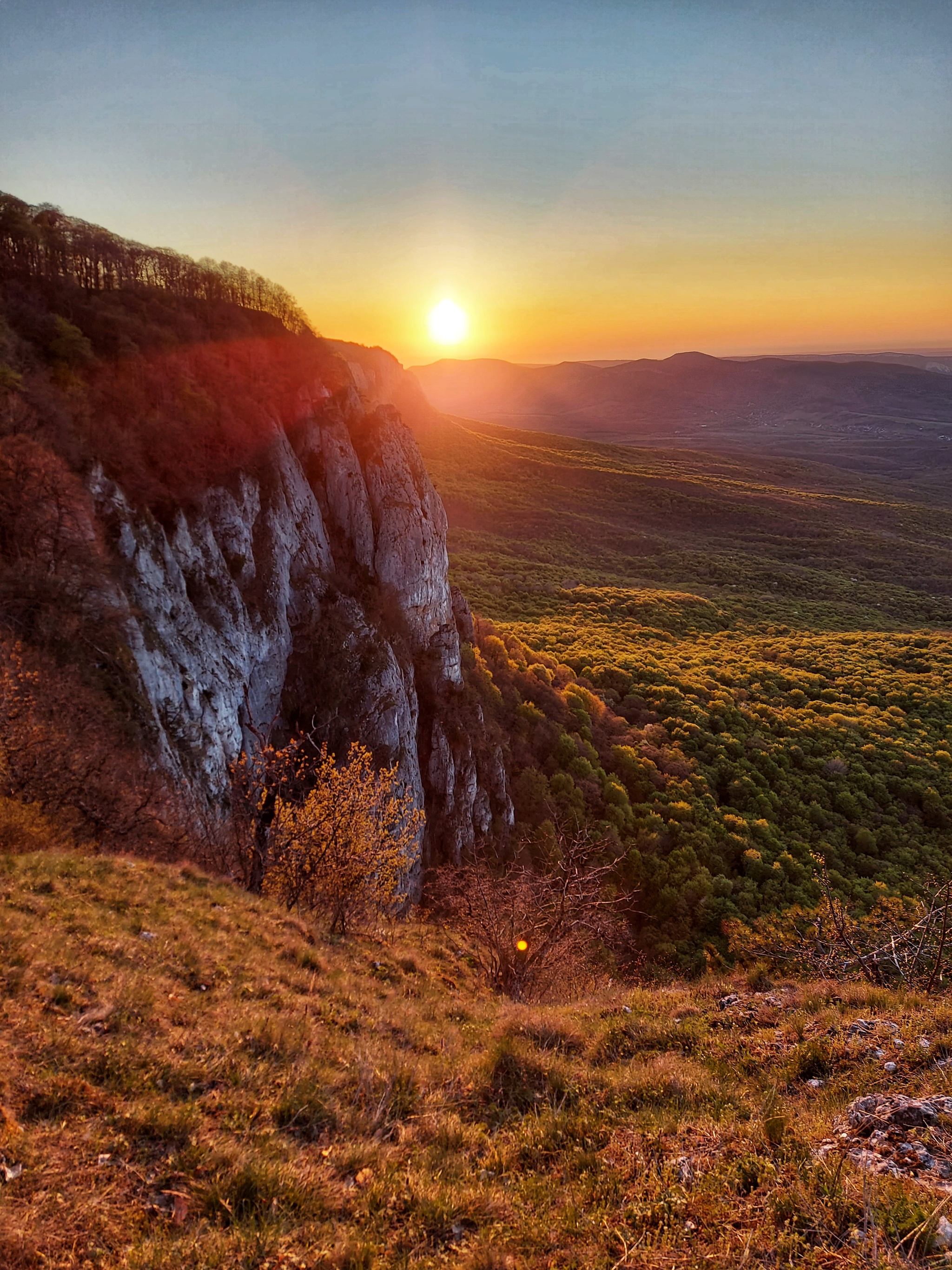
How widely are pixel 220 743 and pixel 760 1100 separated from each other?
17.9m

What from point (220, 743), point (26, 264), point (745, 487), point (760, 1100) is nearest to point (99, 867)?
point (220, 743)

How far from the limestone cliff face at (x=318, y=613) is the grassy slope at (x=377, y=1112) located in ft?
30.7

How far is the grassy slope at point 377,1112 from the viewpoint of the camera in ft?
16.3

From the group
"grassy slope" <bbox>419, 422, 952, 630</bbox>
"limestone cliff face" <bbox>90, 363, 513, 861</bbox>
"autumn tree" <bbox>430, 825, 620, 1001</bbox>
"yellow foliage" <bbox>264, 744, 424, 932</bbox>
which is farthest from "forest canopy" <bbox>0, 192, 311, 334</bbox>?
"grassy slope" <bbox>419, 422, 952, 630</bbox>

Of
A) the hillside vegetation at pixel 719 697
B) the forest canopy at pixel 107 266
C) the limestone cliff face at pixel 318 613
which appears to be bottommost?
the hillside vegetation at pixel 719 697

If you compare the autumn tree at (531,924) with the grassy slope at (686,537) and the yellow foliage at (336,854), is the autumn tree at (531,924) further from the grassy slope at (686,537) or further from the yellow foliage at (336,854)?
the grassy slope at (686,537)

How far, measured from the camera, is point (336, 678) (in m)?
25.9

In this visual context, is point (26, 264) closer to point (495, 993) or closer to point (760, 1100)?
point (495, 993)

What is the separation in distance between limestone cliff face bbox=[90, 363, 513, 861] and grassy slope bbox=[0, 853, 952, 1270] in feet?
30.7

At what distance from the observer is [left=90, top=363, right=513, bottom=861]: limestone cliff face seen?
18.9 meters

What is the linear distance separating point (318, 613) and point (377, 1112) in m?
22.9

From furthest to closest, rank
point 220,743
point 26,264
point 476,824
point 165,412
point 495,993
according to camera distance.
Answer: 1. point 476,824
2. point 26,264
3. point 165,412
4. point 220,743
5. point 495,993

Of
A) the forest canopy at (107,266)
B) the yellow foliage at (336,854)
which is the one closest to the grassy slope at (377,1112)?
the yellow foliage at (336,854)

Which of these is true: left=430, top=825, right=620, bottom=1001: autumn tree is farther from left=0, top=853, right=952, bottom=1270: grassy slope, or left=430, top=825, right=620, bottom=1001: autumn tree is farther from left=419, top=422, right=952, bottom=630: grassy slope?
left=419, top=422, right=952, bottom=630: grassy slope
